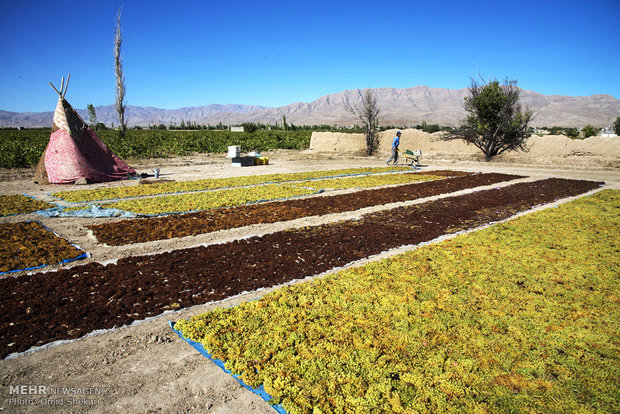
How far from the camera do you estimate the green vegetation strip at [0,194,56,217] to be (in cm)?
988

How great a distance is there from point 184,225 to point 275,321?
16.5ft

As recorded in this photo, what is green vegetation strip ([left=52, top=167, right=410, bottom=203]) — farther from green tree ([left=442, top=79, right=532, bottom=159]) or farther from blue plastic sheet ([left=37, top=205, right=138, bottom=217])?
green tree ([left=442, top=79, right=532, bottom=159])

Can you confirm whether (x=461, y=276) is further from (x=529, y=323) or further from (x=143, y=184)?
(x=143, y=184)

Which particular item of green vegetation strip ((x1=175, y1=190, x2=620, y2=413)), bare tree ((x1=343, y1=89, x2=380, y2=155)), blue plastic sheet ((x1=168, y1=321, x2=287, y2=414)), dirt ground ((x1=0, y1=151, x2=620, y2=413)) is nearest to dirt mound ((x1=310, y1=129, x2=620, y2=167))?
bare tree ((x1=343, y1=89, x2=380, y2=155))

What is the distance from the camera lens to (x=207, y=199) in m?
11.6

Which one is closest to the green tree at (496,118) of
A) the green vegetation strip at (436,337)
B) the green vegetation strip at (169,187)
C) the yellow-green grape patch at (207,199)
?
the green vegetation strip at (169,187)

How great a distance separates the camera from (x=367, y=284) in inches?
215

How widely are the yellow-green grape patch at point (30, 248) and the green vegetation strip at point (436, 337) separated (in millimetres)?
3554

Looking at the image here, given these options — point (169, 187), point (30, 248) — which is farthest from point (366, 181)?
point (30, 248)

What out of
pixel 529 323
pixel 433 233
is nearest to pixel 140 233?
pixel 433 233

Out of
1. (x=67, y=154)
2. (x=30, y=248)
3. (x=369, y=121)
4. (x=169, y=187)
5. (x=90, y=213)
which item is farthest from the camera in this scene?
(x=369, y=121)

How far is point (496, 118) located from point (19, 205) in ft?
87.6

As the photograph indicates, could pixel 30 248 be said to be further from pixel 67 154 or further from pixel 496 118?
pixel 496 118

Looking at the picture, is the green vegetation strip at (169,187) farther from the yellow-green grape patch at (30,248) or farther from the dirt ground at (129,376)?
the dirt ground at (129,376)
